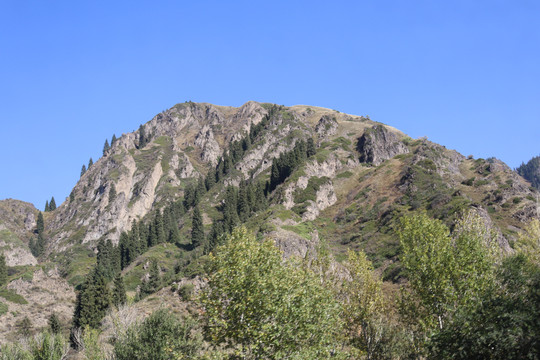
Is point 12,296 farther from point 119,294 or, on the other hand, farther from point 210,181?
point 210,181

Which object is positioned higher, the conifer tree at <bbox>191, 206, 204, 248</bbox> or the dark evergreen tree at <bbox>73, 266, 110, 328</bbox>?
the conifer tree at <bbox>191, 206, 204, 248</bbox>

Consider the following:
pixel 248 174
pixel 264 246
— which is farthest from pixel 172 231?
pixel 264 246

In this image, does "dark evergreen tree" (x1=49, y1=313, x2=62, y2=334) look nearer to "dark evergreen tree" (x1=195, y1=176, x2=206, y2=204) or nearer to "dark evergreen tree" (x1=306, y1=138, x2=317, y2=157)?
"dark evergreen tree" (x1=195, y1=176, x2=206, y2=204)

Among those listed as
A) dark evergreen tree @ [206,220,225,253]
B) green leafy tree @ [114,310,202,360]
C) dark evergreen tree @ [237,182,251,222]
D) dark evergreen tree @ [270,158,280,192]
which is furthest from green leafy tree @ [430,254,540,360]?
dark evergreen tree @ [270,158,280,192]

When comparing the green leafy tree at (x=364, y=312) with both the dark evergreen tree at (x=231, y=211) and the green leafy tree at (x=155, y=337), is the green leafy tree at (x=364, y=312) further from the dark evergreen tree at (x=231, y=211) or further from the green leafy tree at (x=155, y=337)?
the dark evergreen tree at (x=231, y=211)

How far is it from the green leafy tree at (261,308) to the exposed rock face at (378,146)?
149m

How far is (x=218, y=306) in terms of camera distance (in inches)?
1120

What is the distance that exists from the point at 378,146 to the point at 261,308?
16389 centimetres

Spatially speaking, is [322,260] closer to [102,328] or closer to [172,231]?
[102,328]

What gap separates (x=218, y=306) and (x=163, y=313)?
14.3 meters

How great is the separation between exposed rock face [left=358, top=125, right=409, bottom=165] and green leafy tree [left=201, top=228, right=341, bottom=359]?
149225mm

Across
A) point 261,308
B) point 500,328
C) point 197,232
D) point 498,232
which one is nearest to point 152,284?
point 197,232

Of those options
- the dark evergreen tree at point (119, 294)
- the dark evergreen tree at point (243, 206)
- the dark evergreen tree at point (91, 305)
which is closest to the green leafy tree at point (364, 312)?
the dark evergreen tree at point (91, 305)

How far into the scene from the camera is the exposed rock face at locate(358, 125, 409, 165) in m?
176
